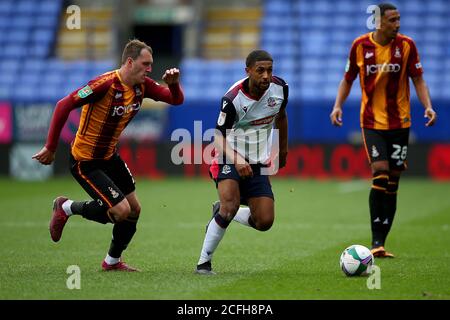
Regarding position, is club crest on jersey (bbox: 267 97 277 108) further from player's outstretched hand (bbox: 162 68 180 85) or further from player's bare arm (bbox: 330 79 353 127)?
player's bare arm (bbox: 330 79 353 127)

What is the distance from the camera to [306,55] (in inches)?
965

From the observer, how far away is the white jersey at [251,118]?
26.4 feet

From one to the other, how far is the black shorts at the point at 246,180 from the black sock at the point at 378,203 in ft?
5.55

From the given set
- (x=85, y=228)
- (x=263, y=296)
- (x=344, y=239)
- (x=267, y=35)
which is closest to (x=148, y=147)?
(x=267, y=35)

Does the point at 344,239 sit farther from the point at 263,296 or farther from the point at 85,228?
the point at 263,296

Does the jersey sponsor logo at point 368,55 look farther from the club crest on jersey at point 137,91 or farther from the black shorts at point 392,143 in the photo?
the club crest on jersey at point 137,91

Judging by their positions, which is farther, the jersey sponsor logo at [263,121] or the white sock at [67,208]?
the white sock at [67,208]

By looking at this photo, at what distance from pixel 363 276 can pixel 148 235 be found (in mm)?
4263

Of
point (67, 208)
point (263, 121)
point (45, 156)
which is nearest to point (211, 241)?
point (263, 121)

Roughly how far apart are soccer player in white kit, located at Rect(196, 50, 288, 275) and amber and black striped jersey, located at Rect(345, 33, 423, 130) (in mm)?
1567

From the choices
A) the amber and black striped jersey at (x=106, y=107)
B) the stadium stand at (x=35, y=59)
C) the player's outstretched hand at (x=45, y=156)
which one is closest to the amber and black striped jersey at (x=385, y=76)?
the amber and black striped jersey at (x=106, y=107)

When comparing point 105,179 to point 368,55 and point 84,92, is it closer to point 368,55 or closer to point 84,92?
point 84,92

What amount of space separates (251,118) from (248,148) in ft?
0.93

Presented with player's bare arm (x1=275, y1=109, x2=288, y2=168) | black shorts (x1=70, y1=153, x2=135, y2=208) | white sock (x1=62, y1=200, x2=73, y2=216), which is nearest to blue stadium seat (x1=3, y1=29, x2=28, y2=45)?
white sock (x1=62, y1=200, x2=73, y2=216)
